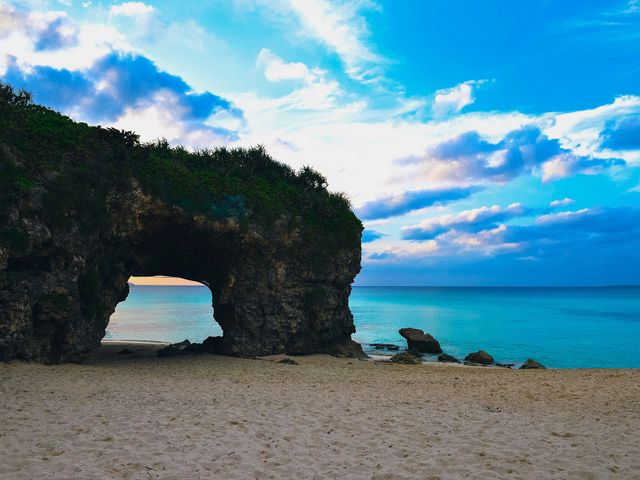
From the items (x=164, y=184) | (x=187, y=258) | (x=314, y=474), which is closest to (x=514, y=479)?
(x=314, y=474)

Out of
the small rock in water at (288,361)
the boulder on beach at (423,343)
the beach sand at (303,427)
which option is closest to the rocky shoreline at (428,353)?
the boulder on beach at (423,343)

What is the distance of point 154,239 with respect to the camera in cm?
2317

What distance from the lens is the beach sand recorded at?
7.64m

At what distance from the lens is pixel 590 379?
60.4 ft

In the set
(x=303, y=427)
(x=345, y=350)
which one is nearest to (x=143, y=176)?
(x=303, y=427)

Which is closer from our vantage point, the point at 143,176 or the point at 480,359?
the point at 143,176

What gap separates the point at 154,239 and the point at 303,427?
52.9 feet

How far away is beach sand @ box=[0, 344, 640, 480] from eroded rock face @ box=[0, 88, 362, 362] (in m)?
2.77

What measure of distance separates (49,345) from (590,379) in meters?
22.4

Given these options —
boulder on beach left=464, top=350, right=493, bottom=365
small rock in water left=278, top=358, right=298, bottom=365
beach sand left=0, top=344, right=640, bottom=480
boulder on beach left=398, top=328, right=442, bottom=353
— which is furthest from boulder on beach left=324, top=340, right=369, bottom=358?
beach sand left=0, top=344, right=640, bottom=480

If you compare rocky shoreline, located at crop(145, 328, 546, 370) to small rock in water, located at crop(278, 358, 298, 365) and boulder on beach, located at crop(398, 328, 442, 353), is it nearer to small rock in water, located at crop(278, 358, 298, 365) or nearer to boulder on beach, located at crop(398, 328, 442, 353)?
boulder on beach, located at crop(398, 328, 442, 353)

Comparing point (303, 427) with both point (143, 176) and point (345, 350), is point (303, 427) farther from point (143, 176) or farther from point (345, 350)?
point (345, 350)

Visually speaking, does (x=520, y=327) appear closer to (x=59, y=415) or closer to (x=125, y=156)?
(x=125, y=156)

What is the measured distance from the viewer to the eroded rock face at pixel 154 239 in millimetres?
Answer: 16297
